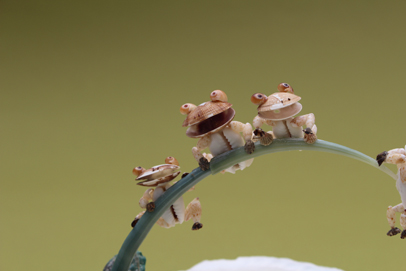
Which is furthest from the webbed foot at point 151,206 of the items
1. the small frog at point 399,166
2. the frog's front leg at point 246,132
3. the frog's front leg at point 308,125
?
the small frog at point 399,166

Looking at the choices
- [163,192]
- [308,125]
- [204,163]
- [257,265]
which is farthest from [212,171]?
[257,265]

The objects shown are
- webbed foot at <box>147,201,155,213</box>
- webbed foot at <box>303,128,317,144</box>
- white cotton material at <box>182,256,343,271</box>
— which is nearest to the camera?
webbed foot at <box>303,128,317,144</box>

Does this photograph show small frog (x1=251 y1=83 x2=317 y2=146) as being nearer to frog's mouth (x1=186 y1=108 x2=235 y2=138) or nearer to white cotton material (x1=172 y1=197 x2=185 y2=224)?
frog's mouth (x1=186 y1=108 x2=235 y2=138)

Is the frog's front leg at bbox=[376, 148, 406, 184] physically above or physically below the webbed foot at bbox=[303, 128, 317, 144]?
below

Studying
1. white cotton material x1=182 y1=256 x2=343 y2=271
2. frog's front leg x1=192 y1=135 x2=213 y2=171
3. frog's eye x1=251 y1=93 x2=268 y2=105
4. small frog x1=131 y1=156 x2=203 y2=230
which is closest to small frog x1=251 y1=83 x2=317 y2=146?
frog's eye x1=251 y1=93 x2=268 y2=105

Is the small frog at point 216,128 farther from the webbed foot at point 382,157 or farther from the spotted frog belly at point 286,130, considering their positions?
the webbed foot at point 382,157

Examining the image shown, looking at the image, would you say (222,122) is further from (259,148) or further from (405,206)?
(405,206)
